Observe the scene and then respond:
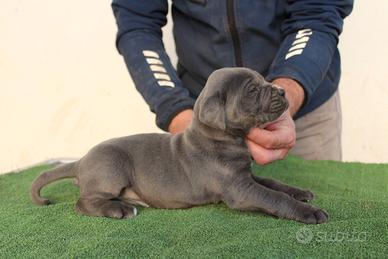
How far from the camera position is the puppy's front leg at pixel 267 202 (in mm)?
2002

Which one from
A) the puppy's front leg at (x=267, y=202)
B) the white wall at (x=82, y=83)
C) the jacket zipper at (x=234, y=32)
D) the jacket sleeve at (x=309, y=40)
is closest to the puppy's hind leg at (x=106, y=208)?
the puppy's front leg at (x=267, y=202)

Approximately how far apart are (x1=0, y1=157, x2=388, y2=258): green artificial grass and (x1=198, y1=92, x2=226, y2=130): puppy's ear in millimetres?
398

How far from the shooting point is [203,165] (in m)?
2.29

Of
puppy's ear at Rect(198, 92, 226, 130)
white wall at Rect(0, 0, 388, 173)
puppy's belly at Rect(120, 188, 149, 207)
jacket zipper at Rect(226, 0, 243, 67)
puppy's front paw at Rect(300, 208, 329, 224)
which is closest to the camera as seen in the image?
puppy's front paw at Rect(300, 208, 329, 224)

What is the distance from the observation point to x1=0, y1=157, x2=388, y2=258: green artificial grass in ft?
5.50

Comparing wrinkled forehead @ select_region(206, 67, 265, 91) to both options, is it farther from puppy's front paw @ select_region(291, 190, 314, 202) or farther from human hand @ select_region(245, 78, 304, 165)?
puppy's front paw @ select_region(291, 190, 314, 202)

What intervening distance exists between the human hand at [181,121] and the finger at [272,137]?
1.67ft

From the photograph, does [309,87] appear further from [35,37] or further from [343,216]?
[35,37]

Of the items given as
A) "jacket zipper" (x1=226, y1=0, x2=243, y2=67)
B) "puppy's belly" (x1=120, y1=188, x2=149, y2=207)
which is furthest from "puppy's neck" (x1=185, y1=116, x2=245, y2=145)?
"jacket zipper" (x1=226, y1=0, x2=243, y2=67)

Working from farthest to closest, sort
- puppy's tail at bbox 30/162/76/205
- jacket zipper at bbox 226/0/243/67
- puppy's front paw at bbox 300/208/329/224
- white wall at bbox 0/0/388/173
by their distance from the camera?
white wall at bbox 0/0/388/173, jacket zipper at bbox 226/0/243/67, puppy's tail at bbox 30/162/76/205, puppy's front paw at bbox 300/208/329/224

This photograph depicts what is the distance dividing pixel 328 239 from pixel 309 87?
1.20 m

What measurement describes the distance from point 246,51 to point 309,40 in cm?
40

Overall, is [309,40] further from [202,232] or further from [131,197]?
[202,232]

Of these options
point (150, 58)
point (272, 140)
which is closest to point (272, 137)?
point (272, 140)
